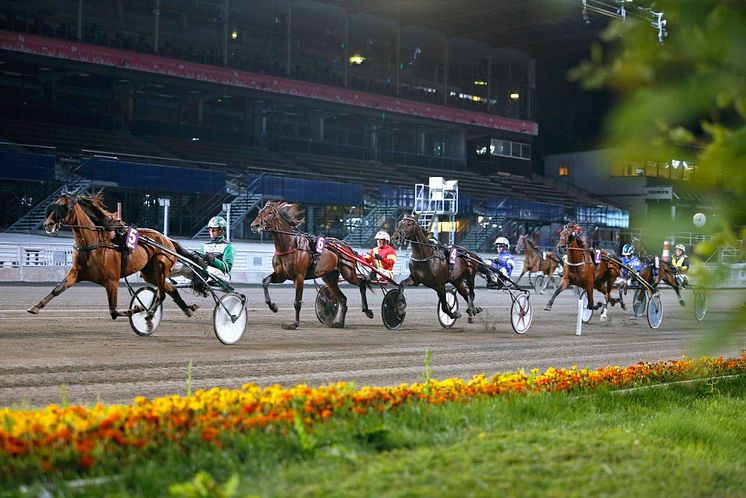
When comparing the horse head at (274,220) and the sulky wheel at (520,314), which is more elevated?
the horse head at (274,220)

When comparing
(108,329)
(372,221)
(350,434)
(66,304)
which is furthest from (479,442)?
(372,221)

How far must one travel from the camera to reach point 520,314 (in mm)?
15344

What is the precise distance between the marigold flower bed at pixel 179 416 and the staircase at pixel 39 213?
26549 millimetres

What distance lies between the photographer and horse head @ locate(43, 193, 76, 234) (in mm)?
11344

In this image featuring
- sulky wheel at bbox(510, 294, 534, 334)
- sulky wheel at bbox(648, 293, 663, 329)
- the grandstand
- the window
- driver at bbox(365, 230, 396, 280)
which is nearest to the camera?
sulky wheel at bbox(510, 294, 534, 334)

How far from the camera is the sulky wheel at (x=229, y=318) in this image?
11.5m

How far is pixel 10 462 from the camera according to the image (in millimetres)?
3918

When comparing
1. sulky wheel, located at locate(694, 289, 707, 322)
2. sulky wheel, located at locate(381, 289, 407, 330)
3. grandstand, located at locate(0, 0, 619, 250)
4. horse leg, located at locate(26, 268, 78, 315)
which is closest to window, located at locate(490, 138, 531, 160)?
grandstand, located at locate(0, 0, 619, 250)

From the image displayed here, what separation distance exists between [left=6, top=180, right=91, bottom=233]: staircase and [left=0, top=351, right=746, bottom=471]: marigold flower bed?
1045 inches

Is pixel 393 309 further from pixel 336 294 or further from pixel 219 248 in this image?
pixel 219 248

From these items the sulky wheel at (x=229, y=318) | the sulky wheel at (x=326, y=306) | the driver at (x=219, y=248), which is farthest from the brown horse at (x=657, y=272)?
the sulky wheel at (x=229, y=318)

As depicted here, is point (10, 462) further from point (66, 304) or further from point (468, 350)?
point (66, 304)

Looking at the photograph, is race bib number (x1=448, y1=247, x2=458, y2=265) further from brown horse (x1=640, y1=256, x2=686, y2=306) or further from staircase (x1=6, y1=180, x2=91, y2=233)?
staircase (x1=6, y1=180, x2=91, y2=233)

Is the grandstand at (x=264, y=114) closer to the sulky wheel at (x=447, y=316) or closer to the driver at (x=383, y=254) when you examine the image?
the driver at (x=383, y=254)
